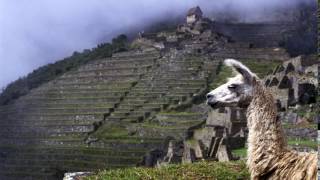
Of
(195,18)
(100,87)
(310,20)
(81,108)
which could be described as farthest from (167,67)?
(310,20)

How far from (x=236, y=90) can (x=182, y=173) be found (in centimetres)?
198

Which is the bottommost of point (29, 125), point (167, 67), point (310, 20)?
point (29, 125)

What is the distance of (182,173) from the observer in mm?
7277

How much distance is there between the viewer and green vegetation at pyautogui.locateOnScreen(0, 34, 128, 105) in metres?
55.0

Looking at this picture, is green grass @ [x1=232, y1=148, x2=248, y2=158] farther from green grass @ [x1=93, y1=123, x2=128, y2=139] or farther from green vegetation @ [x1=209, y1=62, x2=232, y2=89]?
green vegetation @ [x1=209, y1=62, x2=232, y2=89]

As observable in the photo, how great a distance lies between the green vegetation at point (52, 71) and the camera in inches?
2166

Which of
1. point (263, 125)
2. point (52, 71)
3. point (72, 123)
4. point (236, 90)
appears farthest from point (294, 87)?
point (52, 71)

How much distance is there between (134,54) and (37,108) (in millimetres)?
10161

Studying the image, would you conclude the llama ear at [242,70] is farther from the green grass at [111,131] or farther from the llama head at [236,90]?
the green grass at [111,131]

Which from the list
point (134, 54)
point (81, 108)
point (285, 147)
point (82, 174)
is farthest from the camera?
point (134, 54)

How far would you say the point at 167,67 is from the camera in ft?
157

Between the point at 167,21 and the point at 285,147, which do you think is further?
the point at 167,21

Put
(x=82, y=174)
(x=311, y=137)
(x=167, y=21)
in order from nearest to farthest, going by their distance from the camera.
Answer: (x=82, y=174)
(x=311, y=137)
(x=167, y=21)

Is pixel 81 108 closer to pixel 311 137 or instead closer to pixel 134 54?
pixel 134 54
